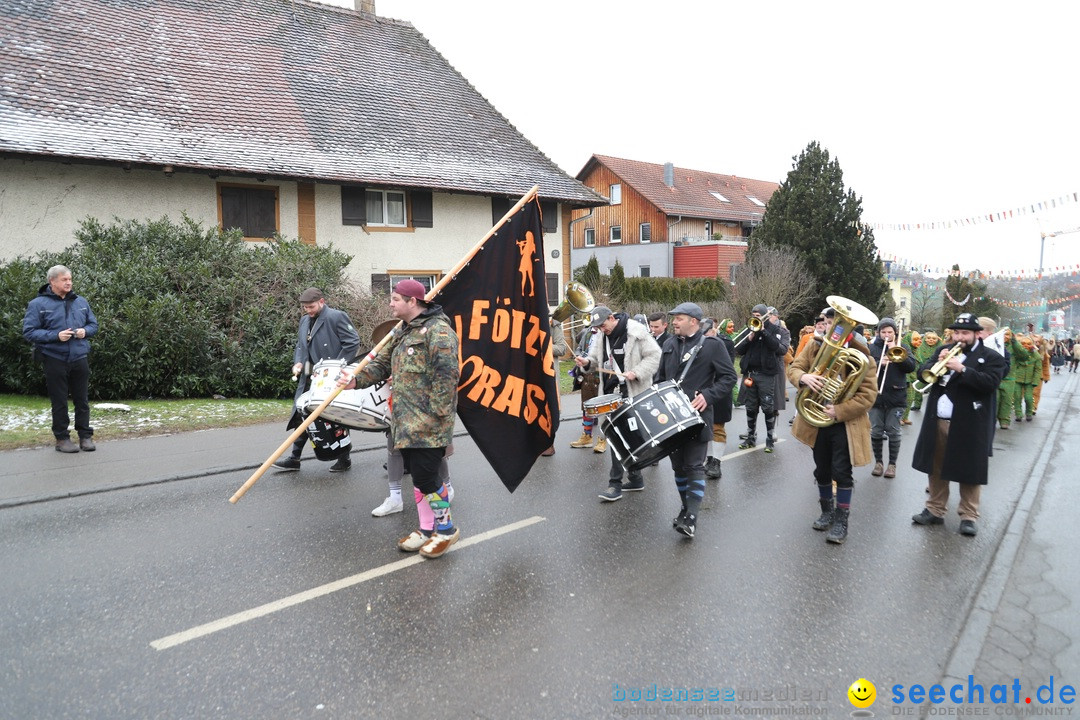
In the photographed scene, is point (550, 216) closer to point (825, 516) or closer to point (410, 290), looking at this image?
point (825, 516)

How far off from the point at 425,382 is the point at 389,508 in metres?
1.74

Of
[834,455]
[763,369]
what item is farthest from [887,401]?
[834,455]

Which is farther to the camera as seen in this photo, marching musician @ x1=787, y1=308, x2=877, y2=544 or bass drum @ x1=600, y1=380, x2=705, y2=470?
marching musician @ x1=787, y1=308, x2=877, y2=544

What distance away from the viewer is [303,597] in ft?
14.4

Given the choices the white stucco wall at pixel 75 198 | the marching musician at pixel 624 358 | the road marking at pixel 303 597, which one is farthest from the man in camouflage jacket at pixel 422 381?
the white stucco wall at pixel 75 198

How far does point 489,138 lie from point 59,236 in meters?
12.6

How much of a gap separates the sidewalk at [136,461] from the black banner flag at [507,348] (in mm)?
3580

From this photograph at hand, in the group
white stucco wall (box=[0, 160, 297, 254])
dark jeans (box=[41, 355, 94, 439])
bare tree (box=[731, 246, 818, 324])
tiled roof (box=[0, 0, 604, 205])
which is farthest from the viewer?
bare tree (box=[731, 246, 818, 324])

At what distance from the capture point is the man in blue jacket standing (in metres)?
7.68

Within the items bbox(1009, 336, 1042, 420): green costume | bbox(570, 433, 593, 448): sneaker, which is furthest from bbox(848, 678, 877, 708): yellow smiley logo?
bbox(1009, 336, 1042, 420): green costume

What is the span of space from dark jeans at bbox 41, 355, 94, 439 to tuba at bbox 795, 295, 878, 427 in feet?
25.0

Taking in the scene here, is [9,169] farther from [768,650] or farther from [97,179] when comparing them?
[768,650]

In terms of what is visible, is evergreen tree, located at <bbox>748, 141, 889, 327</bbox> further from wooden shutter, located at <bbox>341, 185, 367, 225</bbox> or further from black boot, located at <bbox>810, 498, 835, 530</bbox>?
black boot, located at <bbox>810, 498, 835, 530</bbox>

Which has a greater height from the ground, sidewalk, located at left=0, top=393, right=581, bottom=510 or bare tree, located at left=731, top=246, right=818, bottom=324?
bare tree, located at left=731, top=246, right=818, bottom=324
